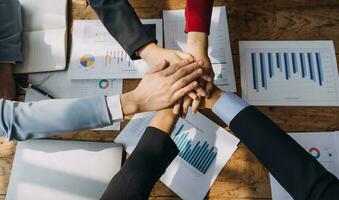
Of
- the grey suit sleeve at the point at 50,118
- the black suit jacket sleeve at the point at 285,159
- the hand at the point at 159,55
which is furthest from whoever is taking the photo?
the hand at the point at 159,55

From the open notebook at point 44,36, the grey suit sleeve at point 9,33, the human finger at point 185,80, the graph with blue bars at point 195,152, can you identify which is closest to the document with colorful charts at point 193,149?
the graph with blue bars at point 195,152

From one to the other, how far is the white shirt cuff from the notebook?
0.10 m

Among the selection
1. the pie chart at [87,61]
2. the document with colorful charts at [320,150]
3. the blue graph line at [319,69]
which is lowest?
the document with colorful charts at [320,150]

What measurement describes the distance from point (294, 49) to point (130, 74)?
20.7 inches

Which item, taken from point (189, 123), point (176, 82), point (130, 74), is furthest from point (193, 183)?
point (130, 74)

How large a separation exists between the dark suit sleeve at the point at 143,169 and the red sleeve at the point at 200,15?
36 cm

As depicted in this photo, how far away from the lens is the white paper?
1.07 metres

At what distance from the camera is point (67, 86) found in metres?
1.09

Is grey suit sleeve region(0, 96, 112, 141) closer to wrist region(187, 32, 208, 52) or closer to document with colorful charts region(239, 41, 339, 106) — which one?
wrist region(187, 32, 208, 52)

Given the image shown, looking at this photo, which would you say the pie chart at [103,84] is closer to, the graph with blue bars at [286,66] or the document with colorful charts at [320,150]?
the graph with blue bars at [286,66]

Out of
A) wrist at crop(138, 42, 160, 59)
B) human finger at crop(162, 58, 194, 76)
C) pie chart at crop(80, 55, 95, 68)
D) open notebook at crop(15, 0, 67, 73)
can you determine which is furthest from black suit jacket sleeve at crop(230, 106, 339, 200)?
open notebook at crop(15, 0, 67, 73)

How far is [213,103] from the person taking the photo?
3.22 ft

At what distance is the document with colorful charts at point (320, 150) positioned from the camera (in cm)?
95

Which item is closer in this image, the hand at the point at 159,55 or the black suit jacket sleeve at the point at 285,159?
the black suit jacket sleeve at the point at 285,159
